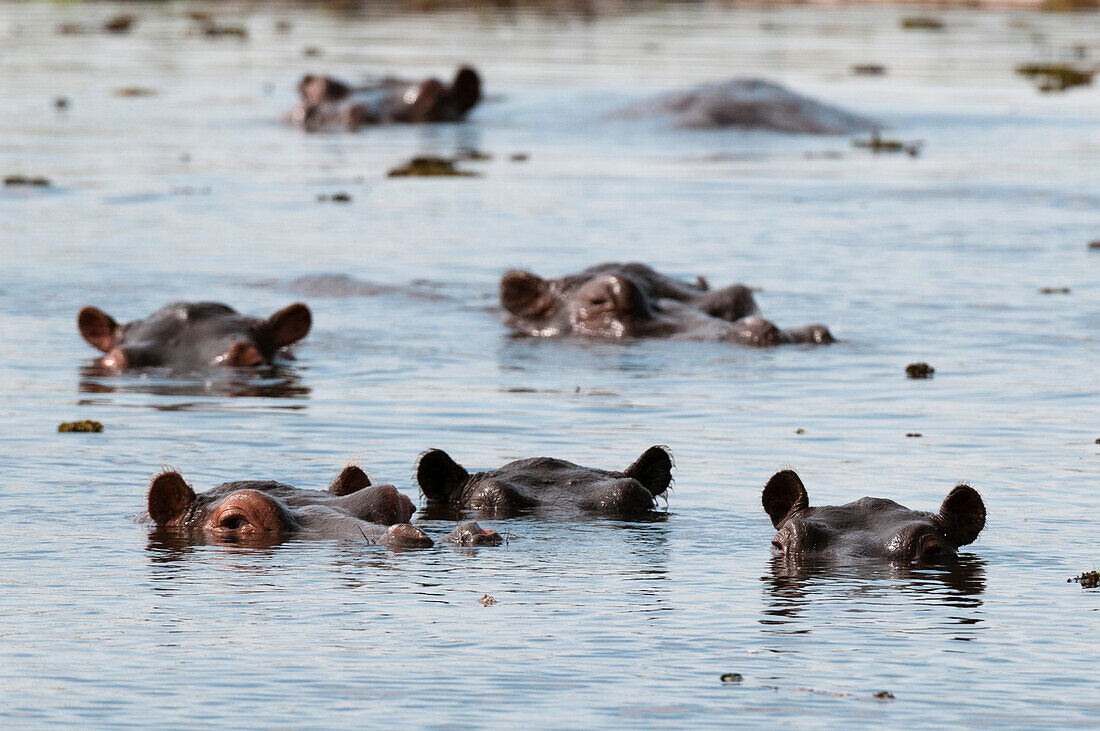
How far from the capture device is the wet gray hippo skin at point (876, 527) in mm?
9773

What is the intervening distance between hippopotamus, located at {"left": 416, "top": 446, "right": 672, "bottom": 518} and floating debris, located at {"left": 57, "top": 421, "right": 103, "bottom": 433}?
308cm

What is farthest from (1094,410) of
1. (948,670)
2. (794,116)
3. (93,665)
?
(794,116)

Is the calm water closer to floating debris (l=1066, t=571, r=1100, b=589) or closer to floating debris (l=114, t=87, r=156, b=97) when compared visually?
floating debris (l=1066, t=571, r=1100, b=589)

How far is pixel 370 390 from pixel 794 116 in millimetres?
20527

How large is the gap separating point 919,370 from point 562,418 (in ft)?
10.6

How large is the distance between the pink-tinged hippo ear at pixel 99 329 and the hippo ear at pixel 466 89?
20729mm

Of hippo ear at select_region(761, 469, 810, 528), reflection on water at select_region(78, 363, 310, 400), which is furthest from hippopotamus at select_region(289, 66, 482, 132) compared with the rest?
hippo ear at select_region(761, 469, 810, 528)

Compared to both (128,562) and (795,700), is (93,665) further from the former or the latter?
(795,700)

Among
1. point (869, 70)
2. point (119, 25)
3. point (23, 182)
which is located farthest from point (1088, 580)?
point (119, 25)

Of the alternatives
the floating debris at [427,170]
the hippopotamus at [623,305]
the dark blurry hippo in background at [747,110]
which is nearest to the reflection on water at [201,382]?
the hippopotamus at [623,305]

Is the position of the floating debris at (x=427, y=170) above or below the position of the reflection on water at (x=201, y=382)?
above

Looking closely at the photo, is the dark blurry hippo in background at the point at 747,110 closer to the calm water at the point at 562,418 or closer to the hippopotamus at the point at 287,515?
the calm water at the point at 562,418

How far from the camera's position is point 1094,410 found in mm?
14328

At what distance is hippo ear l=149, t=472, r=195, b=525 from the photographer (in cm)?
1041
